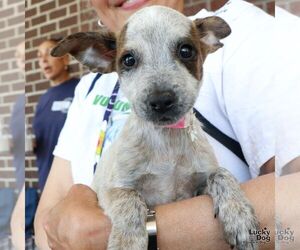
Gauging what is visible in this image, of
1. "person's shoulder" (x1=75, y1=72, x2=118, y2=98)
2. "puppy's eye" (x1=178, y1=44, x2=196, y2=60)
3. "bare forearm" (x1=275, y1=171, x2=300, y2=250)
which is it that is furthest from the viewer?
"person's shoulder" (x1=75, y1=72, x2=118, y2=98)

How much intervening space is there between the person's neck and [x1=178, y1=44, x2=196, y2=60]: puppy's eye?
0.46m

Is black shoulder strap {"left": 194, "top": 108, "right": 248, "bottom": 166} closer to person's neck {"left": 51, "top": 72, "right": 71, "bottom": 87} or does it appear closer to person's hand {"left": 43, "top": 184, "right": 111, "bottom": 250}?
person's hand {"left": 43, "top": 184, "right": 111, "bottom": 250}

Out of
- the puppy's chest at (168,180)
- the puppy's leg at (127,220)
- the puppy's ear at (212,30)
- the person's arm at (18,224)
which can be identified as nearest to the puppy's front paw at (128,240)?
the puppy's leg at (127,220)

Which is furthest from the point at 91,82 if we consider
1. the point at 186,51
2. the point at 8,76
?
the point at 186,51

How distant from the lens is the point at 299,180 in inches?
28.5

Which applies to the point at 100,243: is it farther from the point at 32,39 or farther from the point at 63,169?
the point at 32,39

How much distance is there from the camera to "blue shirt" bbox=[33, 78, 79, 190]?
123 cm

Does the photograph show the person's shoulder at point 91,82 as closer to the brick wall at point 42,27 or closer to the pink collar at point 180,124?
the brick wall at point 42,27

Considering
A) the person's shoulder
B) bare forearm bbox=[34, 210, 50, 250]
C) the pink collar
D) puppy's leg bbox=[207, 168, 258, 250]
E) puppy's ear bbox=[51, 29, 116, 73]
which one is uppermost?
puppy's ear bbox=[51, 29, 116, 73]

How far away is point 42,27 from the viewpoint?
123 centimetres

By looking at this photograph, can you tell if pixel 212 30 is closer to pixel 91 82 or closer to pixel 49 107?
pixel 91 82

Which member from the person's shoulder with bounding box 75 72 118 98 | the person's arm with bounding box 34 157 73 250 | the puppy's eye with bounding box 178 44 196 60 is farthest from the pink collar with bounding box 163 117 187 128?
the person's arm with bounding box 34 157 73 250

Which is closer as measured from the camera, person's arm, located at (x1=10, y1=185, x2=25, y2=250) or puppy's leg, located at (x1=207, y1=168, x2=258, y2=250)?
puppy's leg, located at (x1=207, y1=168, x2=258, y2=250)

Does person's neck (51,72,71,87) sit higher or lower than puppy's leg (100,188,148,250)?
higher
